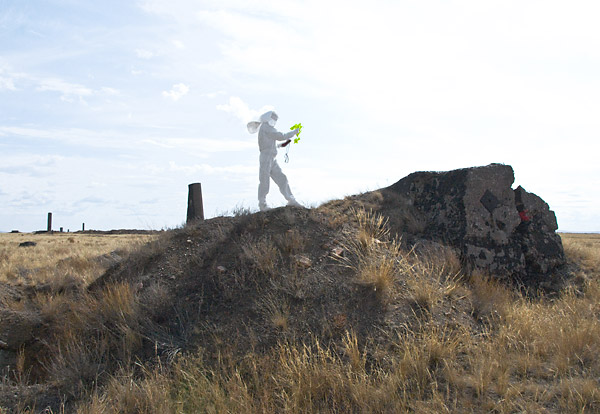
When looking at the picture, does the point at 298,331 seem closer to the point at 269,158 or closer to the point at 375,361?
the point at 375,361

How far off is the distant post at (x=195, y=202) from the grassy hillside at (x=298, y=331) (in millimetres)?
4541

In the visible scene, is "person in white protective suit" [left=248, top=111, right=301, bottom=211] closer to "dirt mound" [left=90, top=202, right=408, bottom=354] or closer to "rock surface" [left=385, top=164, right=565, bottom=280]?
"dirt mound" [left=90, top=202, right=408, bottom=354]

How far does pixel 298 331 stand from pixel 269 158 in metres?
5.48

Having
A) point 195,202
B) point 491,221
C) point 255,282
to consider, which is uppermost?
point 195,202

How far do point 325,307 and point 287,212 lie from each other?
107 inches

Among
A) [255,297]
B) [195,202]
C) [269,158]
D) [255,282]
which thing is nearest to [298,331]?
A: [255,297]

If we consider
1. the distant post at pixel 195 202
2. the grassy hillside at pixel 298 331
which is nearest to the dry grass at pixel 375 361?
the grassy hillside at pixel 298 331

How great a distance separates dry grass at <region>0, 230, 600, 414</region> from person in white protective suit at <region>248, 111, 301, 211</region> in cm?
310

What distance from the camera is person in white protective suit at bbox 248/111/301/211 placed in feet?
34.9

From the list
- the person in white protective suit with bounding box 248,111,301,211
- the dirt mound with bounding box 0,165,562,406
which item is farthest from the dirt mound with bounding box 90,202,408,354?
the person in white protective suit with bounding box 248,111,301,211

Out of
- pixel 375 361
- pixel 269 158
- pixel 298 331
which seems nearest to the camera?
pixel 375 361

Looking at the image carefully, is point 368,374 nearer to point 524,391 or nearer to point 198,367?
point 524,391

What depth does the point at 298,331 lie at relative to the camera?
5.95 metres

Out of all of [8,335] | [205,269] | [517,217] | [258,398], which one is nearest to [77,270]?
[8,335]
